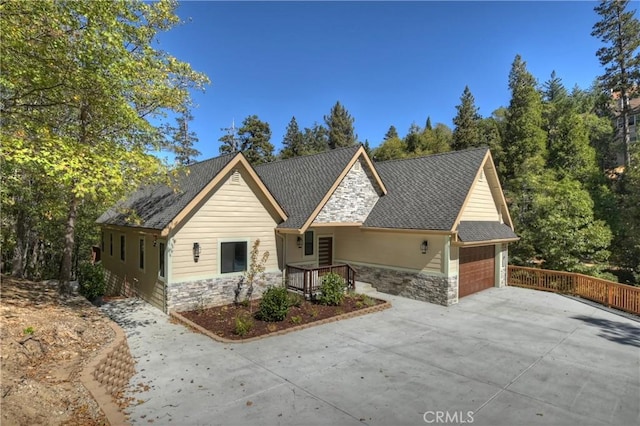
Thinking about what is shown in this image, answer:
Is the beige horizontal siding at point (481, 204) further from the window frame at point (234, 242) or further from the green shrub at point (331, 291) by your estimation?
the window frame at point (234, 242)

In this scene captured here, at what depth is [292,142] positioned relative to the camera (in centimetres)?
5919

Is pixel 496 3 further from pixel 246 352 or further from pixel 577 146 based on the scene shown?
pixel 577 146

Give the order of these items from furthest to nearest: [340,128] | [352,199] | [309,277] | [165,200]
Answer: [340,128] → [352,199] → [165,200] → [309,277]

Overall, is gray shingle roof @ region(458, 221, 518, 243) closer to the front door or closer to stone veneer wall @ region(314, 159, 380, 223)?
stone veneer wall @ region(314, 159, 380, 223)

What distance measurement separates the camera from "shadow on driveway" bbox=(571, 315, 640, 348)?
Result: 9.36 metres

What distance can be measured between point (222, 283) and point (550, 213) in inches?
676

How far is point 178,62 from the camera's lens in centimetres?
1086

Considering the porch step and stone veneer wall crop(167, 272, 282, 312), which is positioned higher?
stone veneer wall crop(167, 272, 282, 312)

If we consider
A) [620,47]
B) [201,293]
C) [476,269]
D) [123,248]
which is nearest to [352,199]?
[476,269]

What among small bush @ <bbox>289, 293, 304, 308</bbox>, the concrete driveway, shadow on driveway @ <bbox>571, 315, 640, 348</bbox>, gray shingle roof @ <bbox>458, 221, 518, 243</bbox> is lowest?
Answer: shadow on driveway @ <bbox>571, 315, 640, 348</bbox>

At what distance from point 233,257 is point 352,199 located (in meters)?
5.84

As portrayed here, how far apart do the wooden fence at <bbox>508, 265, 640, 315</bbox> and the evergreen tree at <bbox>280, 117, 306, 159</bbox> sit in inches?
1602

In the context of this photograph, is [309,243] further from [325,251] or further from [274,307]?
[274,307]

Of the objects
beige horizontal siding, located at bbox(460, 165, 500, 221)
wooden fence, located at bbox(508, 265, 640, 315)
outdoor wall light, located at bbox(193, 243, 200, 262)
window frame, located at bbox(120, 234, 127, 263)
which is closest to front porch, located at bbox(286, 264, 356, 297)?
outdoor wall light, located at bbox(193, 243, 200, 262)
